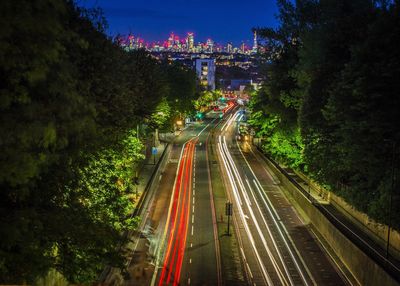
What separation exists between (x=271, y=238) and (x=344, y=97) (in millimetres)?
11452

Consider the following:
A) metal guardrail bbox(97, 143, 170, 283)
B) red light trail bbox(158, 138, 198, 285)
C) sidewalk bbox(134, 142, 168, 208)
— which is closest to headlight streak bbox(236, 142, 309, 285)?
red light trail bbox(158, 138, 198, 285)

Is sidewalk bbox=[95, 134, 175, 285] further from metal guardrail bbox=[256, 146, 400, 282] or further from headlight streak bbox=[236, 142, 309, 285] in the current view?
metal guardrail bbox=[256, 146, 400, 282]

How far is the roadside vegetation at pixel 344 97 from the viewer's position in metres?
27.8

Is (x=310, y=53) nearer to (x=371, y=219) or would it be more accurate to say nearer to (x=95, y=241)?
(x=371, y=219)

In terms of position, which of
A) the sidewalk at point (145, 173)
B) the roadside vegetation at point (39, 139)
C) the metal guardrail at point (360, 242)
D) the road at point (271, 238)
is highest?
the roadside vegetation at point (39, 139)

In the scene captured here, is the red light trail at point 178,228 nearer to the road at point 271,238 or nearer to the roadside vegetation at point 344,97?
the road at point 271,238

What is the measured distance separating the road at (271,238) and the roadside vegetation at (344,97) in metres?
4.08

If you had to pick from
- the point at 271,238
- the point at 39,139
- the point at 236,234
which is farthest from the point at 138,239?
the point at 39,139

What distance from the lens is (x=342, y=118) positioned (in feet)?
106

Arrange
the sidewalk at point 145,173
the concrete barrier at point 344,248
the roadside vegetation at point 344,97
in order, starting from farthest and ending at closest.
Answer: the sidewalk at point 145,173
the roadside vegetation at point 344,97
the concrete barrier at point 344,248

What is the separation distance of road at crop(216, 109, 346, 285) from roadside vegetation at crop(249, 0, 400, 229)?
4079 millimetres

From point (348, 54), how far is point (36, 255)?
34865 millimetres

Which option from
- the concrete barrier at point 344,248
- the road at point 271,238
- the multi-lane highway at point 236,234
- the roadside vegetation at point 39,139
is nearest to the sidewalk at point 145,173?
the multi-lane highway at point 236,234

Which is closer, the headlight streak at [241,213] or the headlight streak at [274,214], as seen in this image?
the headlight streak at [241,213]
